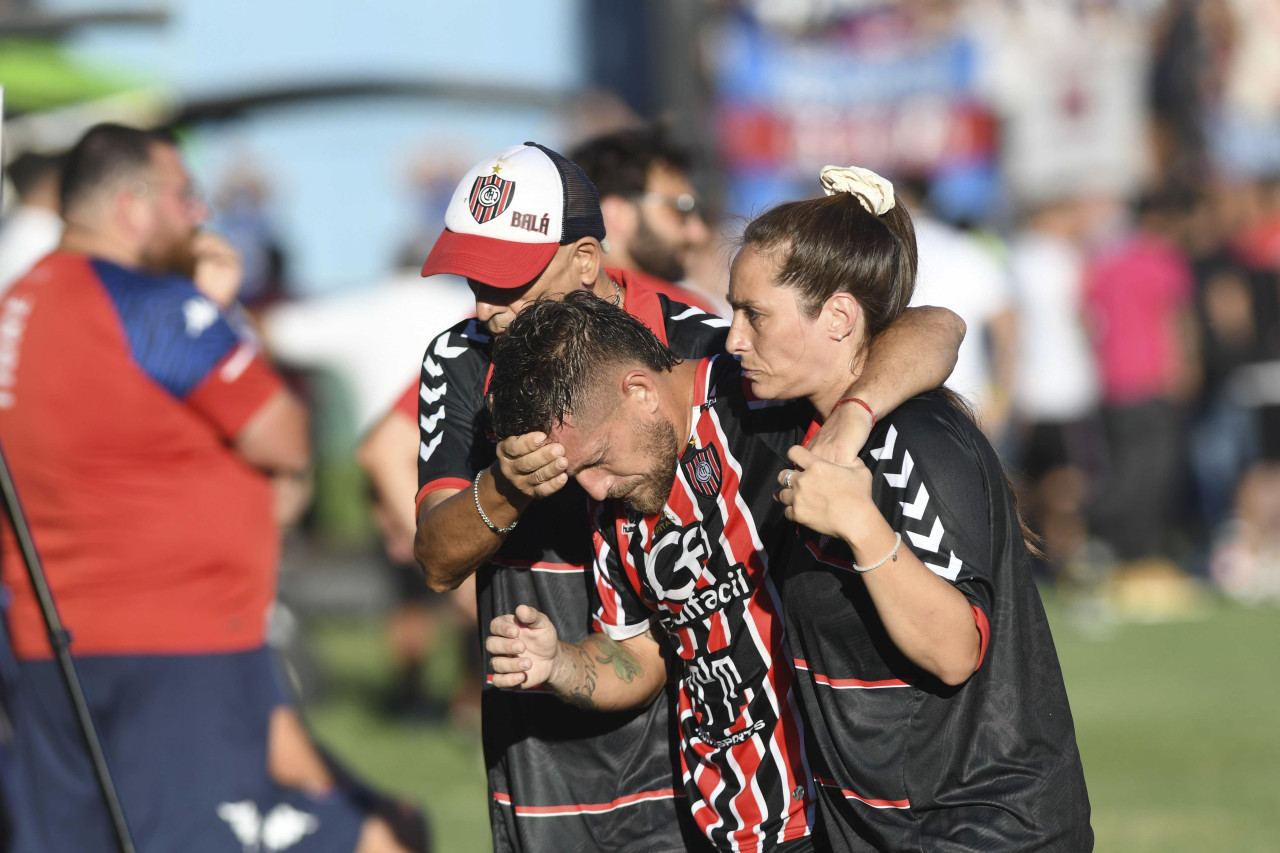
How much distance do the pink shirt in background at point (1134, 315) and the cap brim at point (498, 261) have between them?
861cm

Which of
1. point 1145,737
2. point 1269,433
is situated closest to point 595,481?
point 1145,737

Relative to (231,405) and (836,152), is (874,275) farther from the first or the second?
(836,152)

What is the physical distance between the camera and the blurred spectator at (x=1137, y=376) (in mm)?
10625

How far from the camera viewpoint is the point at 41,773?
416cm

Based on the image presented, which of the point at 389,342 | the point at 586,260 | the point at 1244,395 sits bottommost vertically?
the point at 1244,395

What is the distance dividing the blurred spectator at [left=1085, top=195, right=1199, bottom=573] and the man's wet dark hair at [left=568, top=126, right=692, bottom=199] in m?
6.95

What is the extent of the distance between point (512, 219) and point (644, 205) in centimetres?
153

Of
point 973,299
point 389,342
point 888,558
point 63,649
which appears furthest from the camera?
point 973,299

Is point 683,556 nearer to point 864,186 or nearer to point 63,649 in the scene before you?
point 864,186

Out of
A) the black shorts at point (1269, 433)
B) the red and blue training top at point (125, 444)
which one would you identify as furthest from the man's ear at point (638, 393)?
the black shorts at point (1269, 433)

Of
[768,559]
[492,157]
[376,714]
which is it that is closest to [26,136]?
[376,714]

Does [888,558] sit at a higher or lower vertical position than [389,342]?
higher

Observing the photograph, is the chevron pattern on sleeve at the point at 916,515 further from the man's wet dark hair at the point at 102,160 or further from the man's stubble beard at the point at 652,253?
the man's wet dark hair at the point at 102,160

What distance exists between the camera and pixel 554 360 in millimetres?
2594
